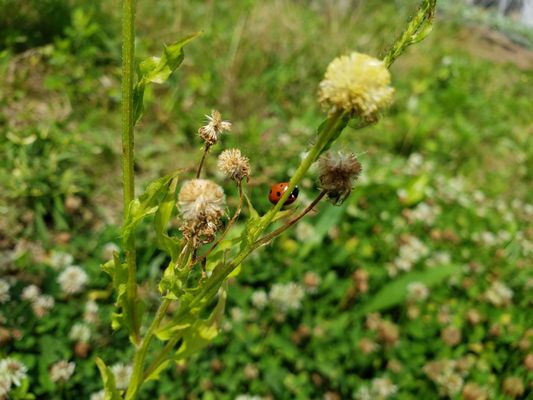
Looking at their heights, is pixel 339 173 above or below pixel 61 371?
above

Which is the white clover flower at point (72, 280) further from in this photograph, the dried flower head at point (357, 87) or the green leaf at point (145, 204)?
the dried flower head at point (357, 87)

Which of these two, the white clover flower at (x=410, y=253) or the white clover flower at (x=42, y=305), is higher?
the white clover flower at (x=42, y=305)

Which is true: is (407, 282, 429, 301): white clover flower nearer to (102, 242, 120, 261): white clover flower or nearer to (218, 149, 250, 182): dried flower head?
(102, 242, 120, 261): white clover flower

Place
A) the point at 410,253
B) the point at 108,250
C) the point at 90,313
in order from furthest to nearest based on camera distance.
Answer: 1. the point at 410,253
2. the point at 108,250
3. the point at 90,313

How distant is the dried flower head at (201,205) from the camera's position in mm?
783

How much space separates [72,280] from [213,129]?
1.08 meters

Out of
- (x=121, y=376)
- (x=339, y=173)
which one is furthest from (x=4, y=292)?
(x=339, y=173)

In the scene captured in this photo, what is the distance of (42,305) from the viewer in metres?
1.59

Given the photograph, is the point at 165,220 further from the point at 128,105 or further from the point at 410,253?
the point at 410,253

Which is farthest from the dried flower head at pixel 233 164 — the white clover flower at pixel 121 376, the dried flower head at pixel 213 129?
the white clover flower at pixel 121 376

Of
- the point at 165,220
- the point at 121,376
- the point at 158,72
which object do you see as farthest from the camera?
the point at 121,376

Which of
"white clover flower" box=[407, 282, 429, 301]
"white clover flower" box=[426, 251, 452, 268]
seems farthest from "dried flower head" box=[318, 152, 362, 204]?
"white clover flower" box=[426, 251, 452, 268]

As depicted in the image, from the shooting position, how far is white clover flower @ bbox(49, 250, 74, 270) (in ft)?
5.75

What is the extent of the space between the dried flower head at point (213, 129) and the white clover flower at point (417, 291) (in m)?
1.48
